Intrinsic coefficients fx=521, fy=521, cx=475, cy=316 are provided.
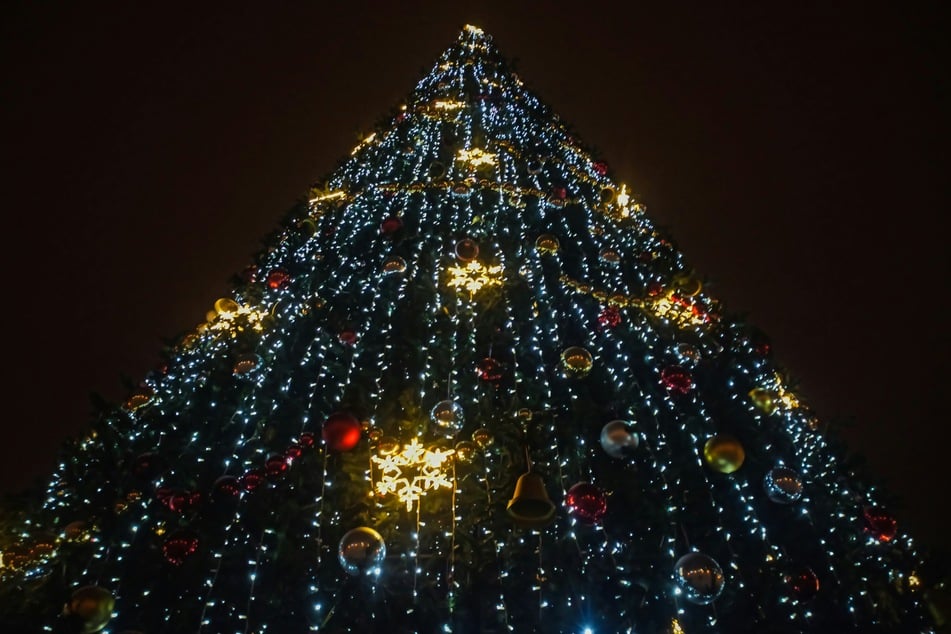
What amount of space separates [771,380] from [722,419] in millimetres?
651

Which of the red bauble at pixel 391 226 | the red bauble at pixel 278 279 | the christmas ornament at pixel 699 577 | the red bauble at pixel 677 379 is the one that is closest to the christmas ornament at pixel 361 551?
the christmas ornament at pixel 699 577

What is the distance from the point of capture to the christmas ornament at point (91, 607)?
189 centimetres

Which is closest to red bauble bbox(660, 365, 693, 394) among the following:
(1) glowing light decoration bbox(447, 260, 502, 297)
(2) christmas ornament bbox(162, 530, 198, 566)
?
(1) glowing light decoration bbox(447, 260, 502, 297)

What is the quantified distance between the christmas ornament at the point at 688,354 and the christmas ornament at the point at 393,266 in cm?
174

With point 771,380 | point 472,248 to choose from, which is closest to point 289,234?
point 472,248

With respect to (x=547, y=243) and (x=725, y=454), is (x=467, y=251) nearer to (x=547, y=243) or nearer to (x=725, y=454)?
(x=547, y=243)

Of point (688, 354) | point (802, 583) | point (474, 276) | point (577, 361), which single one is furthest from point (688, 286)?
point (802, 583)

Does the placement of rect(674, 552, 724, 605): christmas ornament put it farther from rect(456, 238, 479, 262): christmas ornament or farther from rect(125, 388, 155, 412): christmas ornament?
rect(125, 388, 155, 412): christmas ornament

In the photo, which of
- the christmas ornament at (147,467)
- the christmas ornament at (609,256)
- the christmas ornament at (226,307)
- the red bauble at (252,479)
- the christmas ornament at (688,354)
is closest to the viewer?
the red bauble at (252,479)

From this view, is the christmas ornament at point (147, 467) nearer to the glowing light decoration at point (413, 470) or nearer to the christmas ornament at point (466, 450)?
the glowing light decoration at point (413, 470)

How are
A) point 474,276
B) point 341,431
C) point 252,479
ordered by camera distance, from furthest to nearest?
point 474,276 → point 252,479 → point 341,431

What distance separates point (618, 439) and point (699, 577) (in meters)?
0.60

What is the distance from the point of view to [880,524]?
2482 mm

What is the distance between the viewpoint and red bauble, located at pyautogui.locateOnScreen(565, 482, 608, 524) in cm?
211
